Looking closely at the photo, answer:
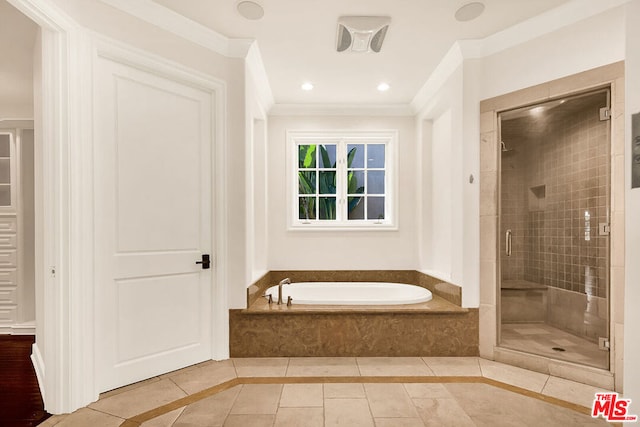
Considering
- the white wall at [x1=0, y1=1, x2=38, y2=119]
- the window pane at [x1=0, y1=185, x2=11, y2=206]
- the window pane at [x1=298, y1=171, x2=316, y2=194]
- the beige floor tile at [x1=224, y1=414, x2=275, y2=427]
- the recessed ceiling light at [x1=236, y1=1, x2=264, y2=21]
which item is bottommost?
the beige floor tile at [x1=224, y1=414, x2=275, y2=427]

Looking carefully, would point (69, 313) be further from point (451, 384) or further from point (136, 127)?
point (451, 384)

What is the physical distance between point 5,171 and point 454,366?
509cm

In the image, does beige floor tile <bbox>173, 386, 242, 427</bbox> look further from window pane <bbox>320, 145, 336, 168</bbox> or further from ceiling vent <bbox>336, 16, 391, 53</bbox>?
window pane <bbox>320, 145, 336, 168</bbox>

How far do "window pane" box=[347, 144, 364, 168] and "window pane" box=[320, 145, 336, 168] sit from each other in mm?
186

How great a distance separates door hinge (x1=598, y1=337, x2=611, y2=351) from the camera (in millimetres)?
2383

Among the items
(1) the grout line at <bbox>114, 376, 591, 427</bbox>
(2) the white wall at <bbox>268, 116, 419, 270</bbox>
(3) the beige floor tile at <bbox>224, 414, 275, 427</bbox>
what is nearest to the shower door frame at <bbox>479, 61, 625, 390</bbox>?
(1) the grout line at <bbox>114, 376, 591, 427</bbox>

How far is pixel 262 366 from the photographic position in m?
2.73

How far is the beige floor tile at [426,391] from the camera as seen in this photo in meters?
2.27

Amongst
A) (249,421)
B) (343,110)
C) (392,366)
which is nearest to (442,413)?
(392,366)

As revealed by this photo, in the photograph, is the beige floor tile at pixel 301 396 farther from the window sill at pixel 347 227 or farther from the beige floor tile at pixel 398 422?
the window sill at pixel 347 227

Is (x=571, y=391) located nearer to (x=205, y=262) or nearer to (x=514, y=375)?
(x=514, y=375)

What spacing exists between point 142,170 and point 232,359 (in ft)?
5.26

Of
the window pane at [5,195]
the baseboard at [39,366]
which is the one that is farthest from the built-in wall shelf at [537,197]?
the window pane at [5,195]

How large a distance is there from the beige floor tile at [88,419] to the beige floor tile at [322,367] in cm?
111
